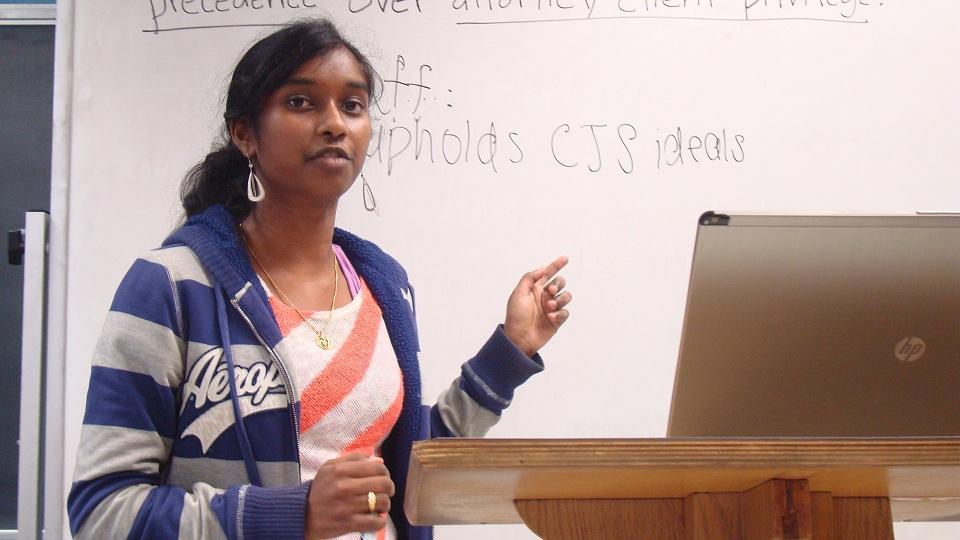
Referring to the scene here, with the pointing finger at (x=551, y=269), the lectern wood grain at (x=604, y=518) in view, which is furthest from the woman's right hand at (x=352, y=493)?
the pointing finger at (x=551, y=269)

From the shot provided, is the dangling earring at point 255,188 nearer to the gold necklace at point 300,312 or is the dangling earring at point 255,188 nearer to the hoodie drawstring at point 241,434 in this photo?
the gold necklace at point 300,312

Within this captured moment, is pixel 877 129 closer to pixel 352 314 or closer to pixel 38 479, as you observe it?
pixel 352 314

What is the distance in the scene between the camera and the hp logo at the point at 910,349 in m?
0.92

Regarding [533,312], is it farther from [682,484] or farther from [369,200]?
[369,200]

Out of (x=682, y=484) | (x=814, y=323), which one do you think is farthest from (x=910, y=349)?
(x=682, y=484)

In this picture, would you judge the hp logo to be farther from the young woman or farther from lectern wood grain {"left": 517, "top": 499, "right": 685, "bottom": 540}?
the young woman

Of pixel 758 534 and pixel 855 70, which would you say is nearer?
pixel 758 534

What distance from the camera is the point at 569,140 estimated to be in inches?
78.8

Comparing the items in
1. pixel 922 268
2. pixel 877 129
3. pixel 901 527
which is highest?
pixel 877 129

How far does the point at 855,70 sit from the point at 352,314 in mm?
1319

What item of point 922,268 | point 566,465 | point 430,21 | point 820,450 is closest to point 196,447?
point 566,465

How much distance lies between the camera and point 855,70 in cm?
204

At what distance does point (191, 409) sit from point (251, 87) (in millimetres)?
412

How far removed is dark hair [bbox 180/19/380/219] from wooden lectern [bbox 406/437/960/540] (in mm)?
583
